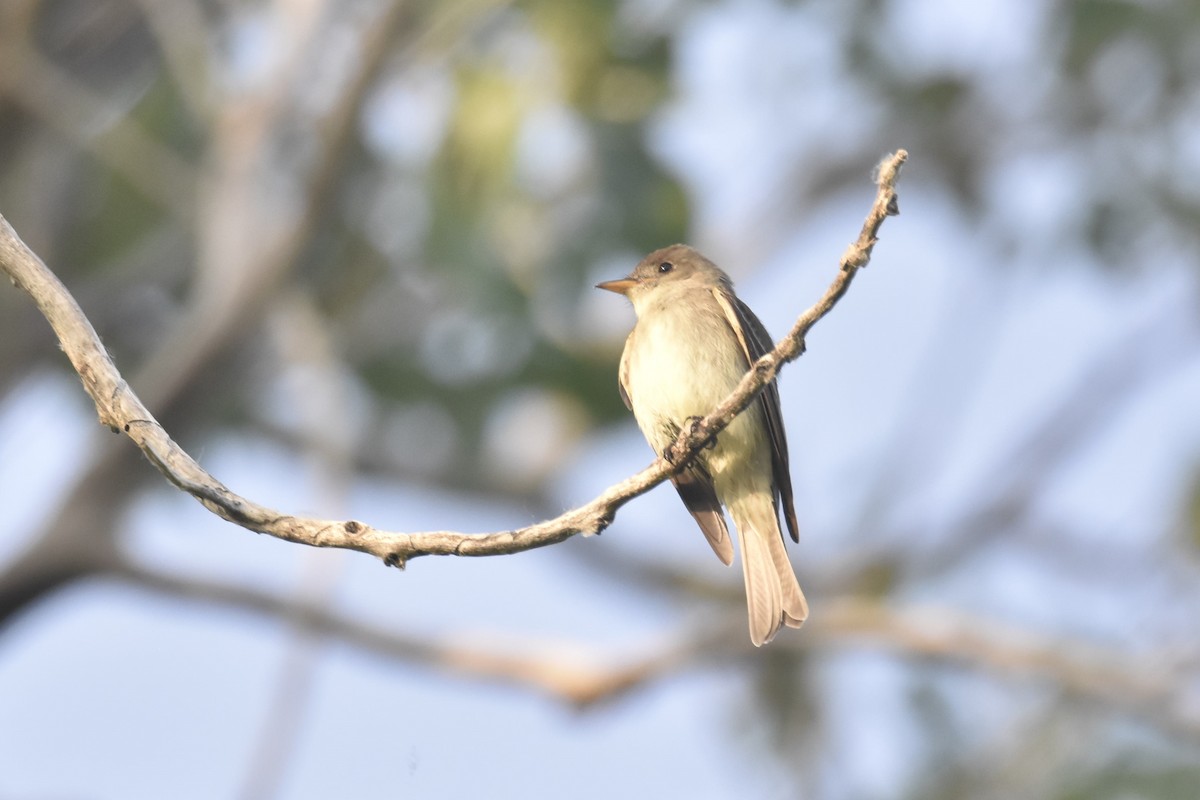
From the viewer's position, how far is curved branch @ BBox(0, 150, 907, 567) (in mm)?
2941

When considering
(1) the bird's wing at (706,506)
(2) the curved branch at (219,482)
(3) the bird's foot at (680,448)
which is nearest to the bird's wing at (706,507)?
(1) the bird's wing at (706,506)

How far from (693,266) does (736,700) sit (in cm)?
671

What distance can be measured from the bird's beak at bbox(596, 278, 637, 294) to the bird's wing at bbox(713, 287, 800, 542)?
0.52m

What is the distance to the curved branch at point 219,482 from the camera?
2.94 meters

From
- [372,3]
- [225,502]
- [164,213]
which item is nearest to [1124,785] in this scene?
[372,3]

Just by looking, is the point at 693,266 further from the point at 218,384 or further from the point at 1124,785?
the point at 1124,785

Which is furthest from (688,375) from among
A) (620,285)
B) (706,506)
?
(620,285)

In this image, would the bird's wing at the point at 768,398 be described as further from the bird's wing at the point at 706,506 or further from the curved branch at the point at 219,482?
the curved branch at the point at 219,482

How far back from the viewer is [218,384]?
9.27 m

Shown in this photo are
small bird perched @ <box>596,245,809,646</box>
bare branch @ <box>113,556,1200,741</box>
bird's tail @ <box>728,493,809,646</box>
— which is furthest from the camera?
bare branch @ <box>113,556,1200,741</box>

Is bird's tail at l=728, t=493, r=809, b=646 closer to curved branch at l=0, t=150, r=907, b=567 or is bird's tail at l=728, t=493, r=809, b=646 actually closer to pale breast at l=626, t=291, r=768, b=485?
pale breast at l=626, t=291, r=768, b=485

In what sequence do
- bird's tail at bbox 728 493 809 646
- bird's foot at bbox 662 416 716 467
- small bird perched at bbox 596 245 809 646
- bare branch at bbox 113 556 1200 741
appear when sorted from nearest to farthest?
bird's foot at bbox 662 416 716 467
bird's tail at bbox 728 493 809 646
small bird perched at bbox 596 245 809 646
bare branch at bbox 113 556 1200 741

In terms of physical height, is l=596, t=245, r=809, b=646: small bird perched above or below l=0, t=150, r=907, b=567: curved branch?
above

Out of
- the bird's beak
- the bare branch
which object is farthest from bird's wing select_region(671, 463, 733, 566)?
the bare branch
